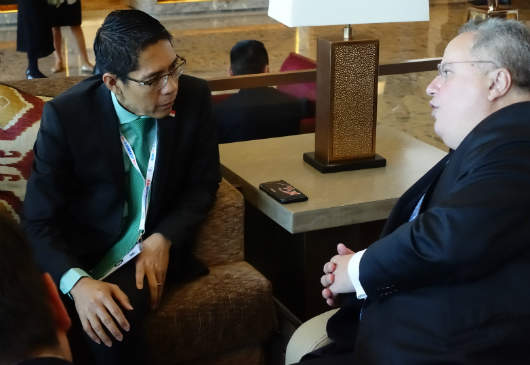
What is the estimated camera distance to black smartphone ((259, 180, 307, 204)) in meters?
2.53

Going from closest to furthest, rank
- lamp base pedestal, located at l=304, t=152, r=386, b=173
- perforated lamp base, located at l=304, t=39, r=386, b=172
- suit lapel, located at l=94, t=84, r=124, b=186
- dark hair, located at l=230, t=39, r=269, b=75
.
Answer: suit lapel, located at l=94, t=84, r=124, b=186 < perforated lamp base, located at l=304, t=39, r=386, b=172 < lamp base pedestal, located at l=304, t=152, r=386, b=173 < dark hair, located at l=230, t=39, r=269, b=75

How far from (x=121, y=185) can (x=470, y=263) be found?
110 cm

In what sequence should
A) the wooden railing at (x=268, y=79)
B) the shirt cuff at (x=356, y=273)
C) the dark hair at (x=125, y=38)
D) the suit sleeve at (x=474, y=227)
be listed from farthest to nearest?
the wooden railing at (x=268, y=79) → the dark hair at (x=125, y=38) → the shirt cuff at (x=356, y=273) → the suit sleeve at (x=474, y=227)

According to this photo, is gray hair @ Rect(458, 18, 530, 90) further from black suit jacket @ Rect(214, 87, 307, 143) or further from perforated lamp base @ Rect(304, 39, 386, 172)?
black suit jacket @ Rect(214, 87, 307, 143)

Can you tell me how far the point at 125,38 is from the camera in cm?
219

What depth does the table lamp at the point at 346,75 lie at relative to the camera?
252 centimetres

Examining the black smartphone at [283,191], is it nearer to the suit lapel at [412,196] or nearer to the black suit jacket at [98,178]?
the black suit jacket at [98,178]

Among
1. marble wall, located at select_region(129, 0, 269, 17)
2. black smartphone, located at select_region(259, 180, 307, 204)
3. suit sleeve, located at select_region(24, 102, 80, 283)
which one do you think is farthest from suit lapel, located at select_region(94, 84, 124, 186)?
marble wall, located at select_region(129, 0, 269, 17)

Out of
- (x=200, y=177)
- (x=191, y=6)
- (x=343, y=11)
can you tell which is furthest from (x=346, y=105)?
(x=191, y=6)

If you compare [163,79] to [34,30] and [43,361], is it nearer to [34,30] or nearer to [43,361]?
[43,361]

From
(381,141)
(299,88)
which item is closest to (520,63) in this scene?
(381,141)

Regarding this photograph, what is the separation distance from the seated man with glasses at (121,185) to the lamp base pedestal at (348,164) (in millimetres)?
471

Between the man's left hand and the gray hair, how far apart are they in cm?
101

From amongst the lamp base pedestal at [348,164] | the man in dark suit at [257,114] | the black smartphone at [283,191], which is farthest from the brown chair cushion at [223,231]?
the man in dark suit at [257,114]
